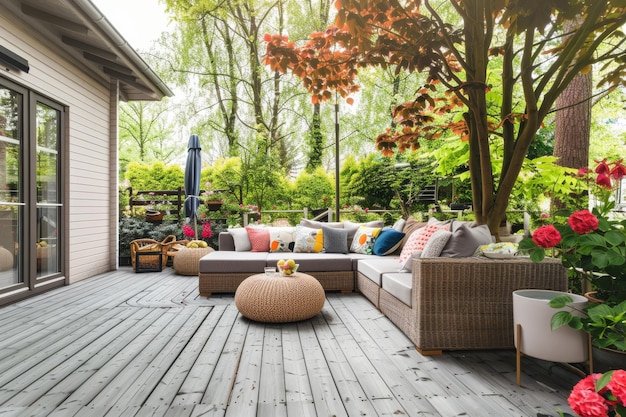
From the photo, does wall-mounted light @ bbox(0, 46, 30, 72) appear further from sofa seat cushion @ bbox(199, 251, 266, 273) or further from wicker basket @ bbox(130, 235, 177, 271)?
wicker basket @ bbox(130, 235, 177, 271)

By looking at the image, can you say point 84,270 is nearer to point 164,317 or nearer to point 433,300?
point 164,317

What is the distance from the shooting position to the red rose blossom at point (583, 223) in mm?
2127

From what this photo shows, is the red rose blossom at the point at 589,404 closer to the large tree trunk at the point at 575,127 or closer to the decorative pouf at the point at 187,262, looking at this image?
the large tree trunk at the point at 575,127

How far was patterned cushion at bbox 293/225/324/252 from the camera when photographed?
5.29 metres

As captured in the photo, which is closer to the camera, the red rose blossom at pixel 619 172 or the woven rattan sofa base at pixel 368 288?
the red rose blossom at pixel 619 172

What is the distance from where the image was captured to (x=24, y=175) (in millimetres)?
4430

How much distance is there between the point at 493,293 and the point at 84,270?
210 inches

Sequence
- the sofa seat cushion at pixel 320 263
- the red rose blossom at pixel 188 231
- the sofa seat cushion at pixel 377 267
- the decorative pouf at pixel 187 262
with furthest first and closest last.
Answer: the red rose blossom at pixel 188 231 → the decorative pouf at pixel 187 262 → the sofa seat cushion at pixel 320 263 → the sofa seat cushion at pixel 377 267

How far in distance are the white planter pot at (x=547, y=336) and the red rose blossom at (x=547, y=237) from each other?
30cm

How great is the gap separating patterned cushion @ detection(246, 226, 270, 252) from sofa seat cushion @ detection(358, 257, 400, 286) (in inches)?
52.8

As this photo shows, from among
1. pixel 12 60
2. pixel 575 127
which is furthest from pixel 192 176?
pixel 575 127

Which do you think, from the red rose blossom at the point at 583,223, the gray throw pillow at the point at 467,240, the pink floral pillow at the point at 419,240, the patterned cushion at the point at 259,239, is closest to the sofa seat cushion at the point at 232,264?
the patterned cushion at the point at 259,239

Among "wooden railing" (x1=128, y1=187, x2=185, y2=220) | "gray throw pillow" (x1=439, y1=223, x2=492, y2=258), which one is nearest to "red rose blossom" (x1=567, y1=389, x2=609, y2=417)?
"gray throw pillow" (x1=439, y1=223, x2=492, y2=258)

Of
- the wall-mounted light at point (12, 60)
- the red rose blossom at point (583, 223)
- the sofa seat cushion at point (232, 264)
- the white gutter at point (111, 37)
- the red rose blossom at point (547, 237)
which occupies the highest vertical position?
the white gutter at point (111, 37)
